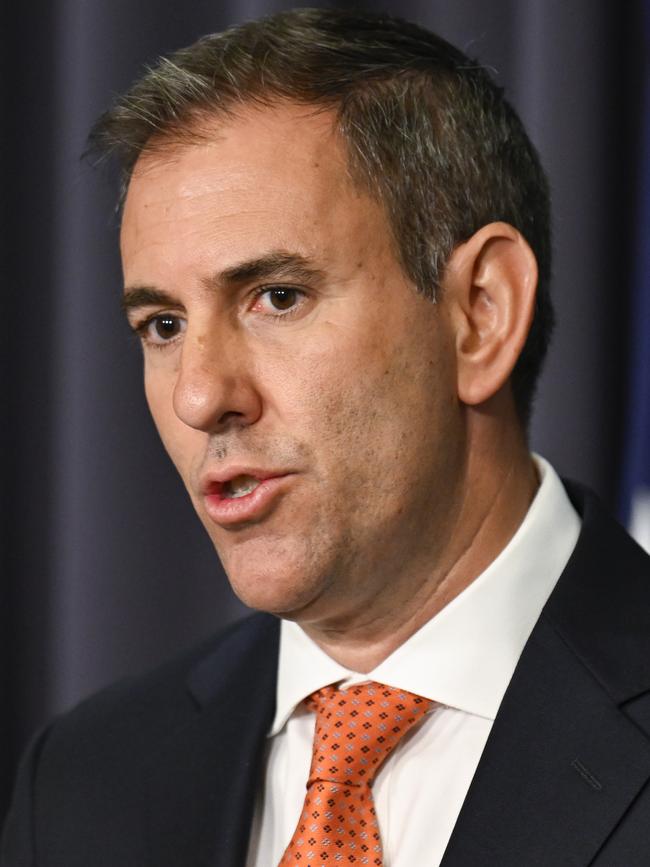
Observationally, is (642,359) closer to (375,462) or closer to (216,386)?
(375,462)

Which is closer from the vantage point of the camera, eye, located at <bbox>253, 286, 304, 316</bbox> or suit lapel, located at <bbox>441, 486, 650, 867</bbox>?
suit lapel, located at <bbox>441, 486, 650, 867</bbox>

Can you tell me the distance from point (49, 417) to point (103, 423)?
9cm

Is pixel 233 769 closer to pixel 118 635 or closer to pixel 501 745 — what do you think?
pixel 501 745

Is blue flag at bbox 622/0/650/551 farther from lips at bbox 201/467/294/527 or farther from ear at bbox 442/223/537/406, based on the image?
lips at bbox 201/467/294/527

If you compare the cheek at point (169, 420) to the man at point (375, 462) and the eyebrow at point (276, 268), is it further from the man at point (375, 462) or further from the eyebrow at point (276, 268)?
the eyebrow at point (276, 268)

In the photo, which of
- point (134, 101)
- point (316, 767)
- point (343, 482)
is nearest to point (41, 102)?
point (134, 101)

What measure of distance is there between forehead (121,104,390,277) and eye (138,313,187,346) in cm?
8

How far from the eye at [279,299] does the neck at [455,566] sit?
25 cm

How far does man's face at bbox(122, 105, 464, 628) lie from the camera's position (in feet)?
4.25

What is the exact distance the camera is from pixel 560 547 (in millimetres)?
1412

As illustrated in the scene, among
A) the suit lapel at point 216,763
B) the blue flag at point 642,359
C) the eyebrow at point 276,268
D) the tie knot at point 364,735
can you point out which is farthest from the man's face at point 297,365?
the blue flag at point 642,359

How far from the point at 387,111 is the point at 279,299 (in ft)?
0.78

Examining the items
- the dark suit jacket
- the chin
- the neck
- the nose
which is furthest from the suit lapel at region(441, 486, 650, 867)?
the nose

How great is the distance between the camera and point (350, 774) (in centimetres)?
134
